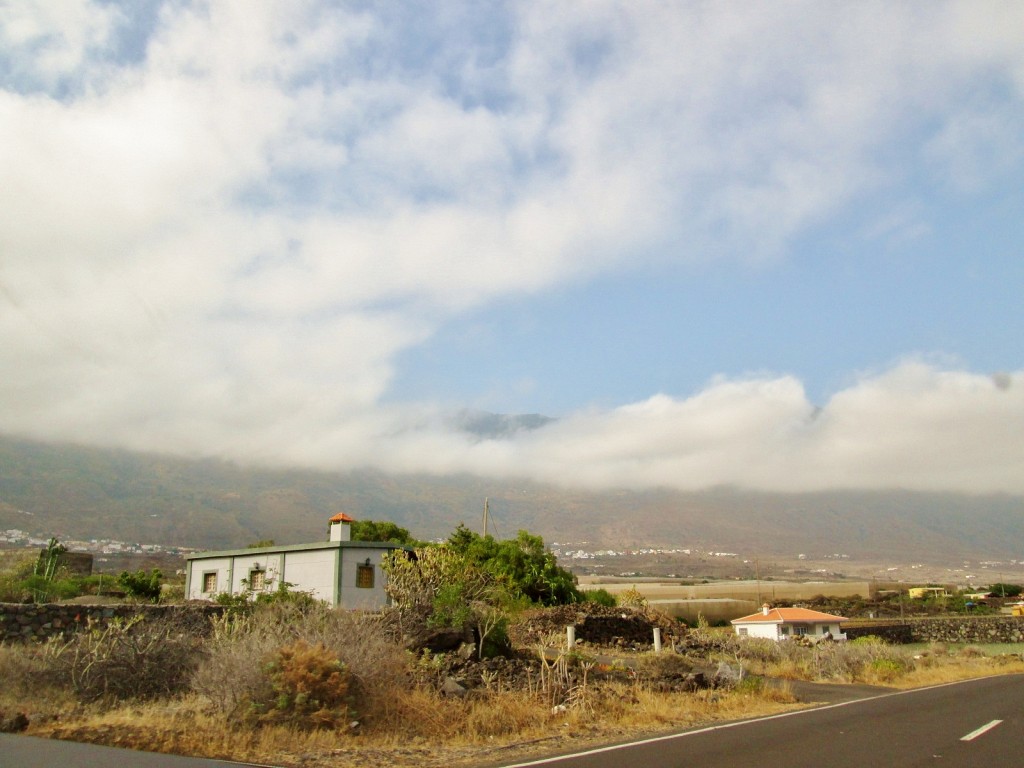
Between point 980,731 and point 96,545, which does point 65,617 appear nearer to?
point 980,731

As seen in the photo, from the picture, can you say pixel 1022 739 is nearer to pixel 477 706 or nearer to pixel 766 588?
pixel 477 706

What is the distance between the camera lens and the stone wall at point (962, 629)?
72.0 meters

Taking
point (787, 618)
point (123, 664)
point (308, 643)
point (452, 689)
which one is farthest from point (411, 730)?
point (787, 618)

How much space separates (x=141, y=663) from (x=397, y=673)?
16.5 feet

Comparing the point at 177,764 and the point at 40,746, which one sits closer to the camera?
the point at 177,764

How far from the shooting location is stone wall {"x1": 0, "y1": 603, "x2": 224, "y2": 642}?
18875mm

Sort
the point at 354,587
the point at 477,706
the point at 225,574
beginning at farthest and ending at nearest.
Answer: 1. the point at 225,574
2. the point at 354,587
3. the point at 477,706

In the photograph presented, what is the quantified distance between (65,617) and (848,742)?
17.8 meters

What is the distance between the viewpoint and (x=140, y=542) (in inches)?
6339

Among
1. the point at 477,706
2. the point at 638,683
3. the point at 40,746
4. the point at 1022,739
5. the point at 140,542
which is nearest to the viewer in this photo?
the point at 40,746

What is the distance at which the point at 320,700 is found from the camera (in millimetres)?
13773

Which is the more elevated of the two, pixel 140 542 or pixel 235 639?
pixel 140 542

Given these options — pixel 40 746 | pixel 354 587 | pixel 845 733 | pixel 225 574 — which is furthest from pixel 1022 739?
pixel 225 574

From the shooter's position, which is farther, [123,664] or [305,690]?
[123,664]
